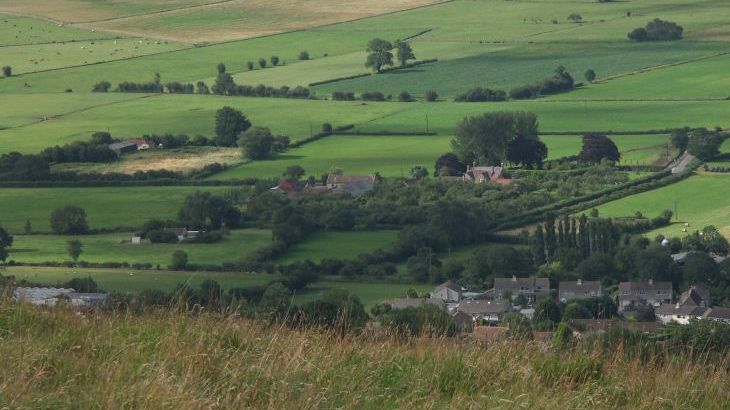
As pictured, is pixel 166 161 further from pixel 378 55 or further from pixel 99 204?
pixel 378 55

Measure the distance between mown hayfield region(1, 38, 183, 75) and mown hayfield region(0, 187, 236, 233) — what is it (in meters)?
42.9

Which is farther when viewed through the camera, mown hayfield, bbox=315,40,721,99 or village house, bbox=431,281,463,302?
mown hayfield, bbox=315,40,721,99

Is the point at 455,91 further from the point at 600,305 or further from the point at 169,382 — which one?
the point at 169,382

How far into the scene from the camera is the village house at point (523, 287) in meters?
40.1

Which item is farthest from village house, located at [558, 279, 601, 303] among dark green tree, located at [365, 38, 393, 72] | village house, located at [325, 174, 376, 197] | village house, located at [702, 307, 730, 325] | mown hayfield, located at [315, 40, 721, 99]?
dark green tree, located at [365, 38, 393, 72]

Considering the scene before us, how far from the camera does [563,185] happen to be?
58.9 metres

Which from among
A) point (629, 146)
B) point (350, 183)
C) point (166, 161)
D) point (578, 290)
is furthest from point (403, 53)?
point (578, 290)

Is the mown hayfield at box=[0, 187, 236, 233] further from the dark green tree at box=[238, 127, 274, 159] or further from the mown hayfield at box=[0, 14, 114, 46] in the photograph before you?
the mown hayfield at box=[0, 14, 114, 46]

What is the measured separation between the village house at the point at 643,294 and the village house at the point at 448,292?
414cm

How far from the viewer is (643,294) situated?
131 ft

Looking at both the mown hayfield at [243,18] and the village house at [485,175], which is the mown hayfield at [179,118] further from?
the mown hayfield at [243,18]

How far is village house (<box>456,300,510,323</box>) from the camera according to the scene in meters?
35.5

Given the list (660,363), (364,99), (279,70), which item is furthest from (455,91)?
(660,363)

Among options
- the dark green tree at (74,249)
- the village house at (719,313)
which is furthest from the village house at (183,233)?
the village house at (719,313)
